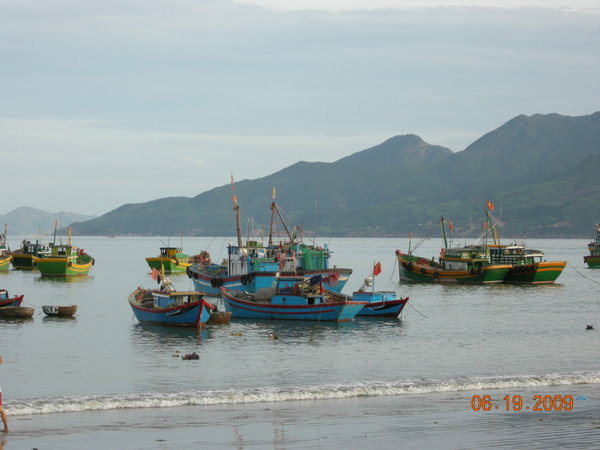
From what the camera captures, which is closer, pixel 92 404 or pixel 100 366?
pixel 92 404

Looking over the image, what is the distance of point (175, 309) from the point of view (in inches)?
2603

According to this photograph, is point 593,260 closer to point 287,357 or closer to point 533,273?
point 533,273

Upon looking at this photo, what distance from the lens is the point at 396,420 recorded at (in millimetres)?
32656

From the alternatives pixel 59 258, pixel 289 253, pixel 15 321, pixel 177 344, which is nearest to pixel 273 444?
pixel 177 344

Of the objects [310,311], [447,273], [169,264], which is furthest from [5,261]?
[310,311]

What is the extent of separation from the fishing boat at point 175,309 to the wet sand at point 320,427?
29.6m

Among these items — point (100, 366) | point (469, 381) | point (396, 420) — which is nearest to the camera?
point (396, 420)

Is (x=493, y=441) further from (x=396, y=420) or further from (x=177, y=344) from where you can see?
(x=177, y=344)

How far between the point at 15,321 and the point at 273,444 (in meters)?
48.6

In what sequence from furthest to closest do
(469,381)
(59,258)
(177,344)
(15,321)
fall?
(59,258)
(15,321)
(177,344)
(469,381)

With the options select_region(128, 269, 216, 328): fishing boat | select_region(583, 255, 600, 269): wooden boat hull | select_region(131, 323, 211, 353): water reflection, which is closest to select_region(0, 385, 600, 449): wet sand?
select_region(131, 323, 211, 353): water reflection

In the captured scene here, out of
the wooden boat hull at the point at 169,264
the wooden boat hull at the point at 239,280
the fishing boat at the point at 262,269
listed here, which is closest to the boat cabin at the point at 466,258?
the fishing boat at the point at 262,269

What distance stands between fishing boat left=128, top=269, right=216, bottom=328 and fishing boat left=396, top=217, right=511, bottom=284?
64353 mm

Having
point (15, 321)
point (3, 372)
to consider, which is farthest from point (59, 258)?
point (3, 372)
